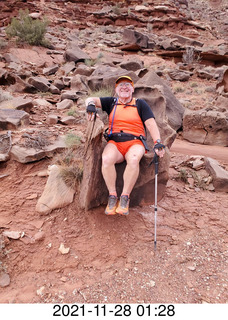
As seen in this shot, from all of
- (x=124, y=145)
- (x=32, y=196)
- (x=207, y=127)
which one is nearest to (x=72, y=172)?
(x=32, y=196)

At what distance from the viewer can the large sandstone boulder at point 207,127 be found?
6.55 meters

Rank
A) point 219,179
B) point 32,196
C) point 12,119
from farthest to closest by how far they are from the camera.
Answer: point 12,119
point 219,179
point 32,196

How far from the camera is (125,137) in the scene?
10.1 ft

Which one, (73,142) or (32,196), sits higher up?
(73,142)

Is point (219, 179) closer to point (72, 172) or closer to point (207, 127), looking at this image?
point (72, 172)

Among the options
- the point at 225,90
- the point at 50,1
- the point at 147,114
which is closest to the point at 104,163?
the point at 147,114

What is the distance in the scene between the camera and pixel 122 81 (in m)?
3.21

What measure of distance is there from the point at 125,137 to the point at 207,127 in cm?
447

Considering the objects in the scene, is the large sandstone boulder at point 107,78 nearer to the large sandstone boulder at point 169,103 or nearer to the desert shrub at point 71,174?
the large sandstone boulder at point 169,103

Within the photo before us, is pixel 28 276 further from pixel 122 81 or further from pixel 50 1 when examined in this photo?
pixel 50 1

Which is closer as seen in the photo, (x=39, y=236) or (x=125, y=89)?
(x=39, y=236)

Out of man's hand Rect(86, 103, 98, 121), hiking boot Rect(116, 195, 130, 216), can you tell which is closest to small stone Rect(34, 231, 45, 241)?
hiking boot Rect(116, 195, 130, 216)

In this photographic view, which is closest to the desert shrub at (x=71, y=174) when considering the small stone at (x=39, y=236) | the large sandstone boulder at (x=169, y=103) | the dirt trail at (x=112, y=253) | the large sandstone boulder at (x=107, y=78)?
the dirt trail at (x=112, y=253)

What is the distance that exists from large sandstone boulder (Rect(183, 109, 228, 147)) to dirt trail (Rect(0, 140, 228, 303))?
352cm
